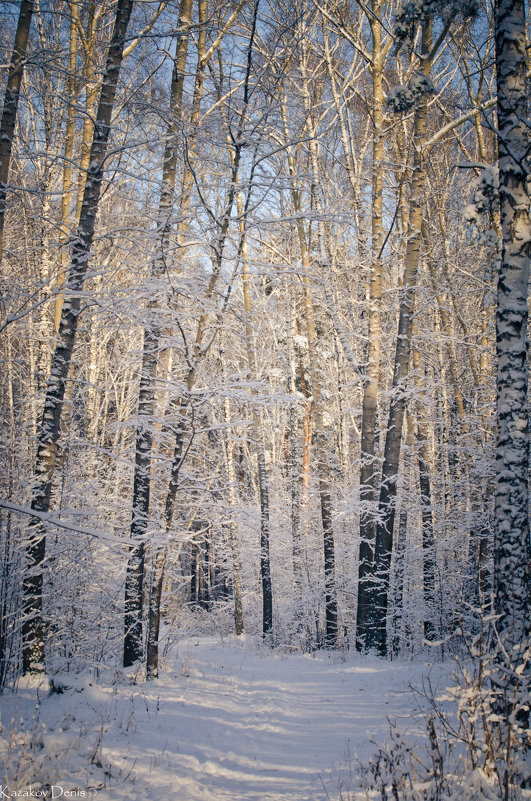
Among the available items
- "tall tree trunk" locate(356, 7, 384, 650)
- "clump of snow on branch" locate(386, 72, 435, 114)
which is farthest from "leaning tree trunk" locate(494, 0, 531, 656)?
"tall tree trunk" locate(356, 7, 384, 650)

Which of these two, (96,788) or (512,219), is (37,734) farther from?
(512,219)

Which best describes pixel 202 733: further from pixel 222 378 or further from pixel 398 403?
pixel 398 403

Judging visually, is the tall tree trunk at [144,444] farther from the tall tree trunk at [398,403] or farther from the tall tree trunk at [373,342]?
the tall tree trunk at [398,403]

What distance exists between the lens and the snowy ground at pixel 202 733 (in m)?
3.25

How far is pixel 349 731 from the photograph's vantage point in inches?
176

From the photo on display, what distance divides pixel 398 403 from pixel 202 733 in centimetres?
624

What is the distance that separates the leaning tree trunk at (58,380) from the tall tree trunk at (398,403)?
210 inches

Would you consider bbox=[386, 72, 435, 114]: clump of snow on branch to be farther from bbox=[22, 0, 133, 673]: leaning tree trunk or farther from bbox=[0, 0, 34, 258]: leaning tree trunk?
bbox=[0, 0, 34, 258]: leaning tree trunk

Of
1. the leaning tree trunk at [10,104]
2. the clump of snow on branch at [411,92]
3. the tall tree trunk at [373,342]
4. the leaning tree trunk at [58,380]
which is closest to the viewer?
the leaning tree trunk at [10,104]

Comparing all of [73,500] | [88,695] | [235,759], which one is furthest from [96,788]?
[73,500]

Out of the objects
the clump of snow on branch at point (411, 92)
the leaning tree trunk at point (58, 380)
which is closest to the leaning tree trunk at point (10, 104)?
the leaning tree trunk at point (58, 380)

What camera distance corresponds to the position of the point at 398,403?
877 cm

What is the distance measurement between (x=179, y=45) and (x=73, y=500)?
8127mm

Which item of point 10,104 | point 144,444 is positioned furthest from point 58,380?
point 10,104
